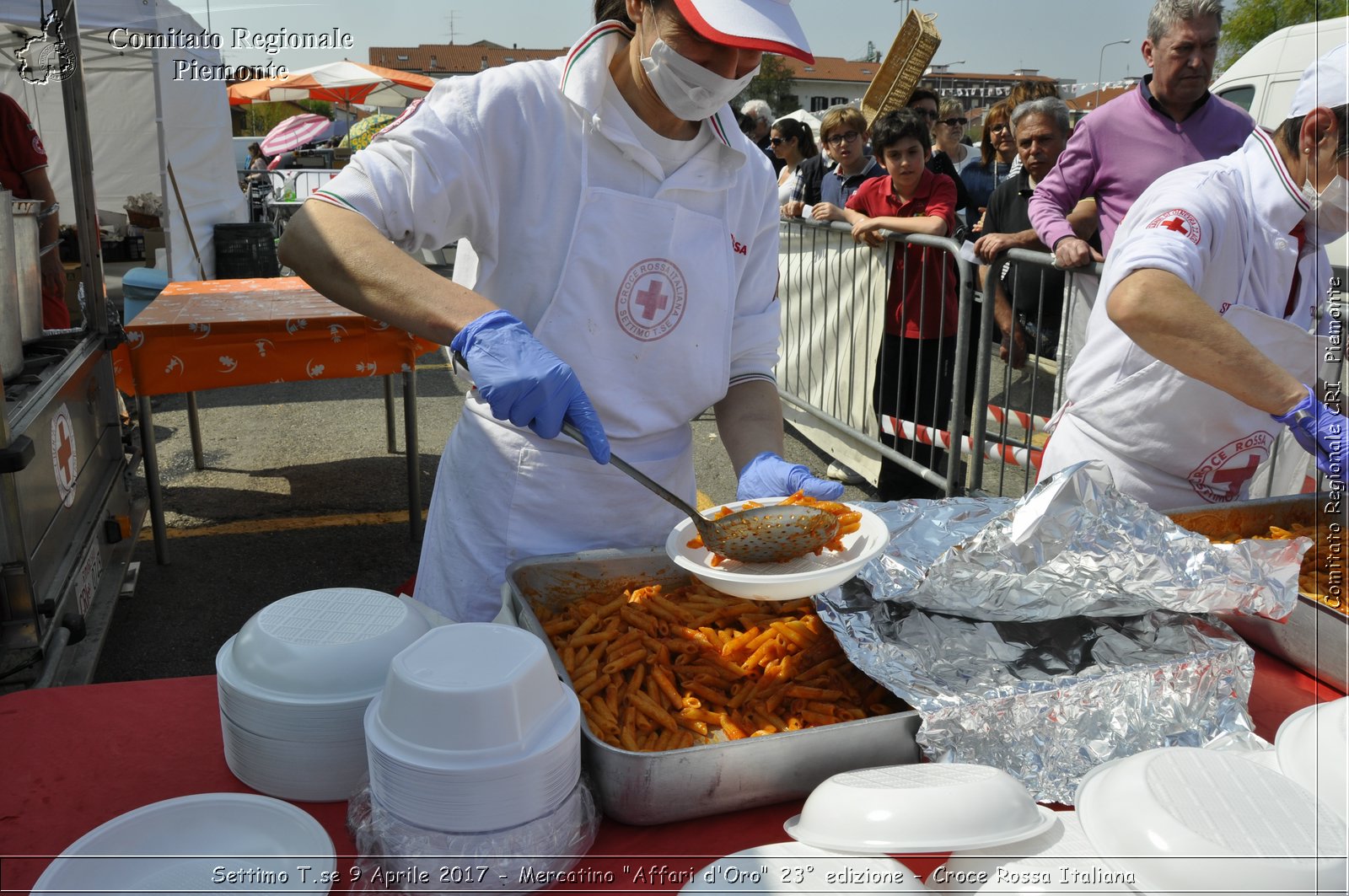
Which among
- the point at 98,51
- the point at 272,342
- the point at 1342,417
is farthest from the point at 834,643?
the point at 98,51

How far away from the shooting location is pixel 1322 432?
1.99m

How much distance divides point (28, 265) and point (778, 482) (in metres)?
2.60

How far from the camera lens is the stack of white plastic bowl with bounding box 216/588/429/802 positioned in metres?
1.24

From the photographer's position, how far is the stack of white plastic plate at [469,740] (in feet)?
3.39

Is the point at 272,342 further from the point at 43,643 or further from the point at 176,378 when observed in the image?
the point at 43,643

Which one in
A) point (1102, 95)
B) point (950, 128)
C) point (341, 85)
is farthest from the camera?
point (341, 85)

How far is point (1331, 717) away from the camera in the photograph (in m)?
1.20

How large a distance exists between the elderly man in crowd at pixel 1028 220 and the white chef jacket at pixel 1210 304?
219cm

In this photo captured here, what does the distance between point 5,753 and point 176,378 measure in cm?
336

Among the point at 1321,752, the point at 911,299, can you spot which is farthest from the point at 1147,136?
the point at 1321,752

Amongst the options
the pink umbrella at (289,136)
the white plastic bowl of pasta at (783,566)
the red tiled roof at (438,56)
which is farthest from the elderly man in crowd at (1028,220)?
the red tiled roof at (438,56)

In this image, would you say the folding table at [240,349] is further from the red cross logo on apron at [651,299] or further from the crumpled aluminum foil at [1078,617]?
the crumpled aluminum foil at [1078,617]

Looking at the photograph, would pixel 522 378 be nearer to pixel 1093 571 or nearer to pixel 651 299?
pixel 651 299

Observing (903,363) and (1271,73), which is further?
(1271,73)
